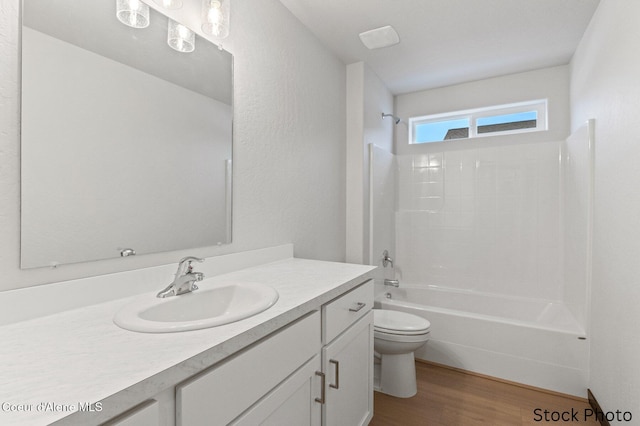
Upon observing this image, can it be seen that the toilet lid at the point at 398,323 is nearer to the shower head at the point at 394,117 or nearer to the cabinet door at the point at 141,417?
the cabinet door at the point at 141,417

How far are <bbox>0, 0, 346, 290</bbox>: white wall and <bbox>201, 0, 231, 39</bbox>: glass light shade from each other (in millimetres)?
150

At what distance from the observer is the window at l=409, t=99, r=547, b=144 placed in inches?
118

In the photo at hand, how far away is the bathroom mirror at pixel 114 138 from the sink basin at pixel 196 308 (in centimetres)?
26

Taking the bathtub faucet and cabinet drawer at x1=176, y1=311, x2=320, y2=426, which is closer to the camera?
cabinet drawer at x1=176, y1=311, x2=320, y2=426

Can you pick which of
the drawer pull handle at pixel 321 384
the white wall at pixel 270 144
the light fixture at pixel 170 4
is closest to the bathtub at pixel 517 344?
the white wall at pixel 270 144

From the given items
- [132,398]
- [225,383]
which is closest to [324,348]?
[225,383]

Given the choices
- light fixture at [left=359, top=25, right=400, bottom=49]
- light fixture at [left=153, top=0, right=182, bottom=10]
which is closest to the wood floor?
light fixture at [left=153, top=0, right=182, bottom=10]

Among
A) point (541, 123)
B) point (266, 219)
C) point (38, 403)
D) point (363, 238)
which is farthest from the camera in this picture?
point (541, 123)

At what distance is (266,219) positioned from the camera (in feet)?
5.84

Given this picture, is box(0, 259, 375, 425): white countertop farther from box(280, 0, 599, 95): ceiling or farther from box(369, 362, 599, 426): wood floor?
box(280, 0, 599, 95): ceiling

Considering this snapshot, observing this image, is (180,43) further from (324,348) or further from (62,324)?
(324,348)

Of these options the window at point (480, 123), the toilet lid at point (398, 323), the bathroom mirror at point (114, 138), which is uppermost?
the window at point (480, 123)

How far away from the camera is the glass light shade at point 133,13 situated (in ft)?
3.70

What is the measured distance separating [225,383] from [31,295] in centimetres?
61
